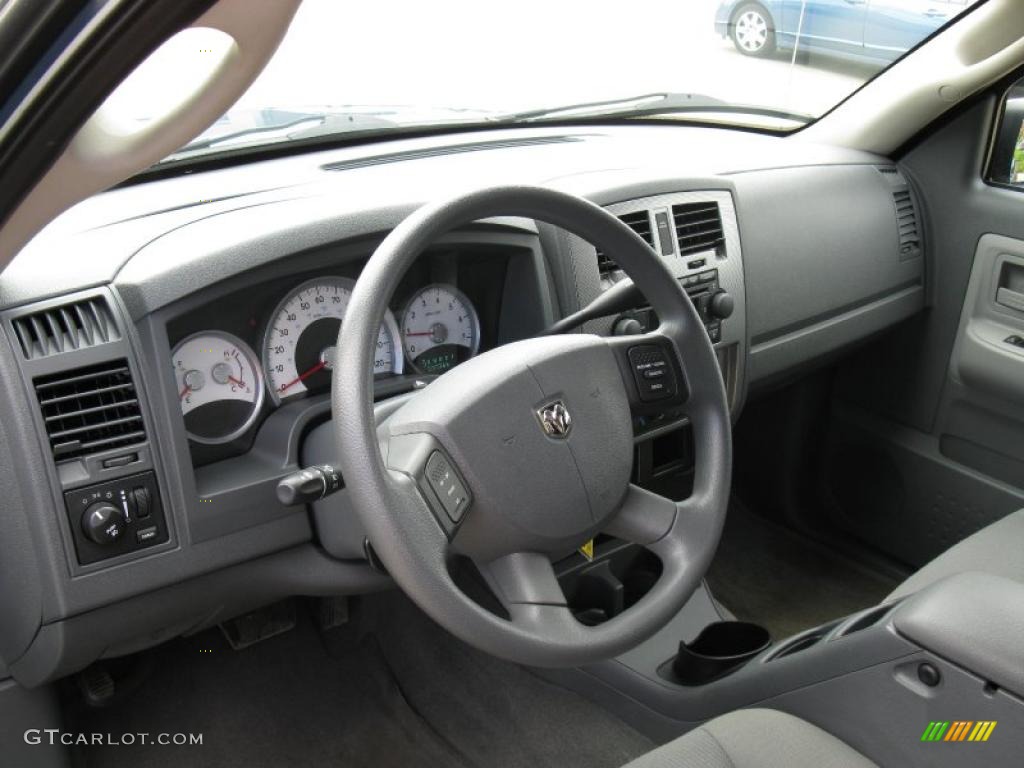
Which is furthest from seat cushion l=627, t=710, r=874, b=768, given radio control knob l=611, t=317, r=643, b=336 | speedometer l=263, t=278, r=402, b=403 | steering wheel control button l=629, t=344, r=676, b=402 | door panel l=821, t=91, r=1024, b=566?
door panel l=821, t=91, r=1024, b=566

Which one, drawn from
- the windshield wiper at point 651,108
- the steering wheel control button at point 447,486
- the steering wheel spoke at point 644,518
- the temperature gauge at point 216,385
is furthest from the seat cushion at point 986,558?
the windshield wiper at point 651,108

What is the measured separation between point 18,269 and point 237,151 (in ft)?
2.17

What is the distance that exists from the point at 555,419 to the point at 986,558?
3.05 ft

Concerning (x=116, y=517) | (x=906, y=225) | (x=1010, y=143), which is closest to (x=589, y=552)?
(x=116, y=517)

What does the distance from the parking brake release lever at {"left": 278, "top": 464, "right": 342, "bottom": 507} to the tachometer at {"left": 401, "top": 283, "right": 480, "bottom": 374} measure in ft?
1.60

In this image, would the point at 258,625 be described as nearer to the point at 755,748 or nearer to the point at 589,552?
the point at 589,552

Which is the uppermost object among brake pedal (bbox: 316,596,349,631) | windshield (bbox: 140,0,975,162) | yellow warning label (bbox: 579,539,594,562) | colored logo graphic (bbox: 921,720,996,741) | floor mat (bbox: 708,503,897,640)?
windshield (bbox: 140,0,975,162)

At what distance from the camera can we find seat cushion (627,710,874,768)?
4.20ft

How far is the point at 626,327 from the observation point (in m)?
1.66

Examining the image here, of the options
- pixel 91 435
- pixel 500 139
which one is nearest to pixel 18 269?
pixel 91 435

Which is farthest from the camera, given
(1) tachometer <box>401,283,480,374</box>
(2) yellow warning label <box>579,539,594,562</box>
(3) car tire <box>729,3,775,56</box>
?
(3) car tire <box>729,3,775,56</box>

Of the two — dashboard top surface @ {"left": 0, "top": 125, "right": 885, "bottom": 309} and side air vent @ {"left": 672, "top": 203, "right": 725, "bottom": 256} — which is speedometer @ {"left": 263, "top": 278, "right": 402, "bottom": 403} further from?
side air vent @ {"left": 672, "top": 203, "right": 725, "bottom": 256}

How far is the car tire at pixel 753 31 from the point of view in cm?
266

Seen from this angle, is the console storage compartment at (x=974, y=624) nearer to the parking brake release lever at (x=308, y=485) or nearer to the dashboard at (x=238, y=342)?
the dashboard at (x=238, y=342)
